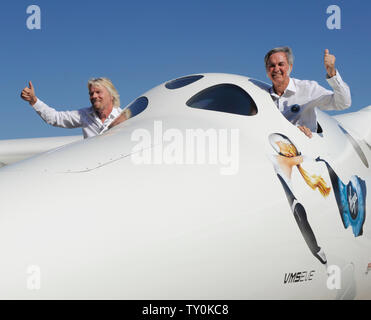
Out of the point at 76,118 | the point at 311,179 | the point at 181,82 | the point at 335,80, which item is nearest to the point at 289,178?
the point at 311,179

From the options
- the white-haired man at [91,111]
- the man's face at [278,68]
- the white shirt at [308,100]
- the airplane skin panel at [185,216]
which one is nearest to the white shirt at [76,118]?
the white-haired man at [91,111]

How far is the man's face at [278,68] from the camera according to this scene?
17.2 feet

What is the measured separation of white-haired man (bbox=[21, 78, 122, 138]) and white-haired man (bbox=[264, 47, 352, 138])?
2014mm

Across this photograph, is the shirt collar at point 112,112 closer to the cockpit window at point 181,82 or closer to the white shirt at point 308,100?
the cockpit window at point 181,82

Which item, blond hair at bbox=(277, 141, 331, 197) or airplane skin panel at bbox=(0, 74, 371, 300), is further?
blond hair at bbox=(277, 141, 331, 197)

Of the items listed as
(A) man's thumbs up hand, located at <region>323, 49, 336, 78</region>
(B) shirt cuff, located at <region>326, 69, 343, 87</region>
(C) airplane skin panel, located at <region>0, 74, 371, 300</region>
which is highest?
(A) man's thumbs up hand, located at <region>323, 49, 336, 78</region>

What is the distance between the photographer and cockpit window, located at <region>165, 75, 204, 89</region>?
5.18 metres

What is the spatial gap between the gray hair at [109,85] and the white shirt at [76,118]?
4.1 inches

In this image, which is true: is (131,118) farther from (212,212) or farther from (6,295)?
(6,295)

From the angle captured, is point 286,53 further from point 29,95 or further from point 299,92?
point 29,95

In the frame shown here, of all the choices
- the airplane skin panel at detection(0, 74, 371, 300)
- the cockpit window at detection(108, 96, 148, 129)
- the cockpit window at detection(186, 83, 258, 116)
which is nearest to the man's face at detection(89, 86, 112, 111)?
the cockpit window at detection(108, 96, 148, 129)

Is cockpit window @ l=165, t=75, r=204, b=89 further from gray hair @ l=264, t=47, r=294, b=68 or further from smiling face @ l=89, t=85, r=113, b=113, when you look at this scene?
smiling face @ l=89, t=85, r=113, b=113

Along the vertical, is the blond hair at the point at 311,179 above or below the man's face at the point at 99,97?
below

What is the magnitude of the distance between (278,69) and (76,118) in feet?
8.88
